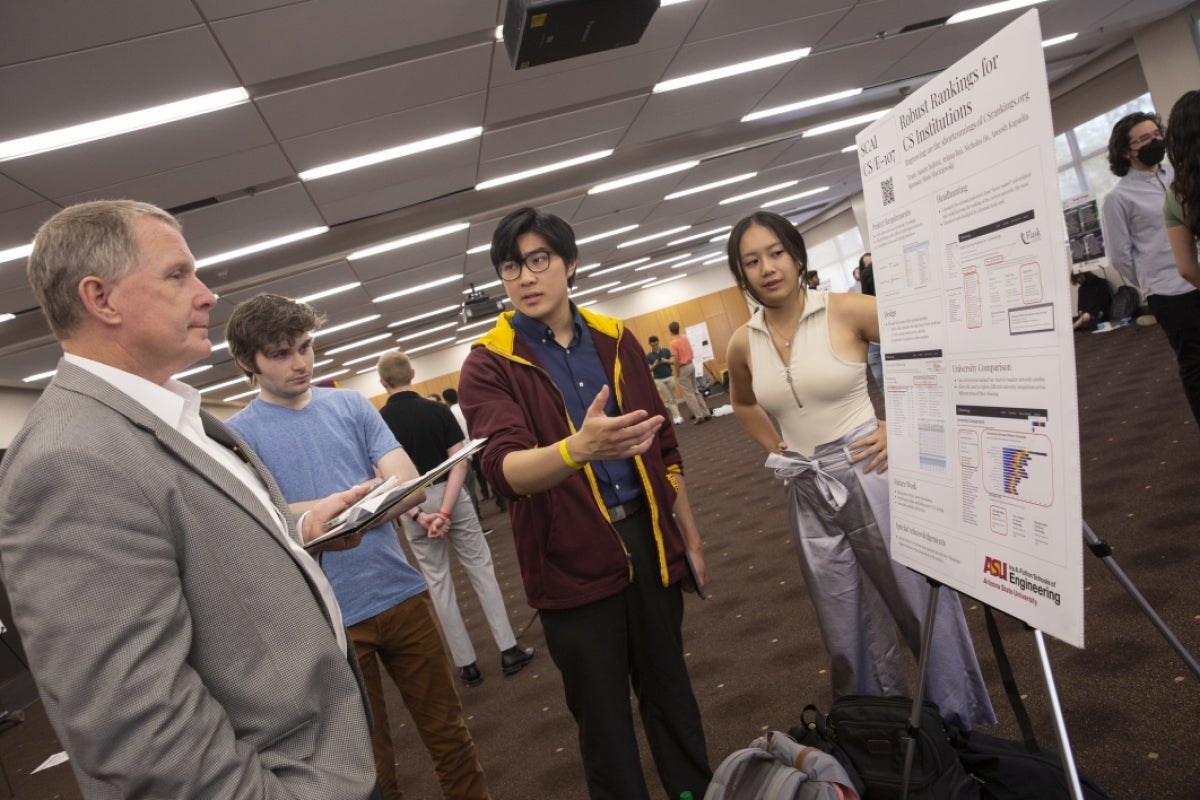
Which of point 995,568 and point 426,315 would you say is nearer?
point 995,568

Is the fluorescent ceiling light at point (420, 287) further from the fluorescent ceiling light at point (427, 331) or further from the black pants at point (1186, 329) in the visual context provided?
the black pants at point (1186, 329)

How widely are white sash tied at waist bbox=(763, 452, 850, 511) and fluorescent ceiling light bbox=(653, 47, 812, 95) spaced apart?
471 centimetres

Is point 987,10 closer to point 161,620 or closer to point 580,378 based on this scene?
point 580,378

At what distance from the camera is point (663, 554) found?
1.78m

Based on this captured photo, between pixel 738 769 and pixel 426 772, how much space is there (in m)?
1.77

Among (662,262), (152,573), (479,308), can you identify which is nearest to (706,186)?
(479,308)

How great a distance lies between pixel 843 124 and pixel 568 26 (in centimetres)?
638

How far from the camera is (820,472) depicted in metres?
2.06

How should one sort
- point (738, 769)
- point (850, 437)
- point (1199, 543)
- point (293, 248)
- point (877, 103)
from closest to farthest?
point (738, 769), point (850, 437), point (1199, 543), point (293, 248), point (877, 103)


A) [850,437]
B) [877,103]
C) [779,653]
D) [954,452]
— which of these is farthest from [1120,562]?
[877,103]

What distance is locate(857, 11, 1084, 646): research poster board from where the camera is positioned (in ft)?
3.89

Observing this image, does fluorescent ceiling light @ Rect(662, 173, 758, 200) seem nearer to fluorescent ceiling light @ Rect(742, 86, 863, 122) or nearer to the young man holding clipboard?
fluorescent ceiling light @ Rect(742, 86, 863, 122)

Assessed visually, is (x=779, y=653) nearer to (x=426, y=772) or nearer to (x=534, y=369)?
(x=426, y=772)

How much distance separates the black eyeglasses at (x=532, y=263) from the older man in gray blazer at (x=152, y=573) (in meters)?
0.73
